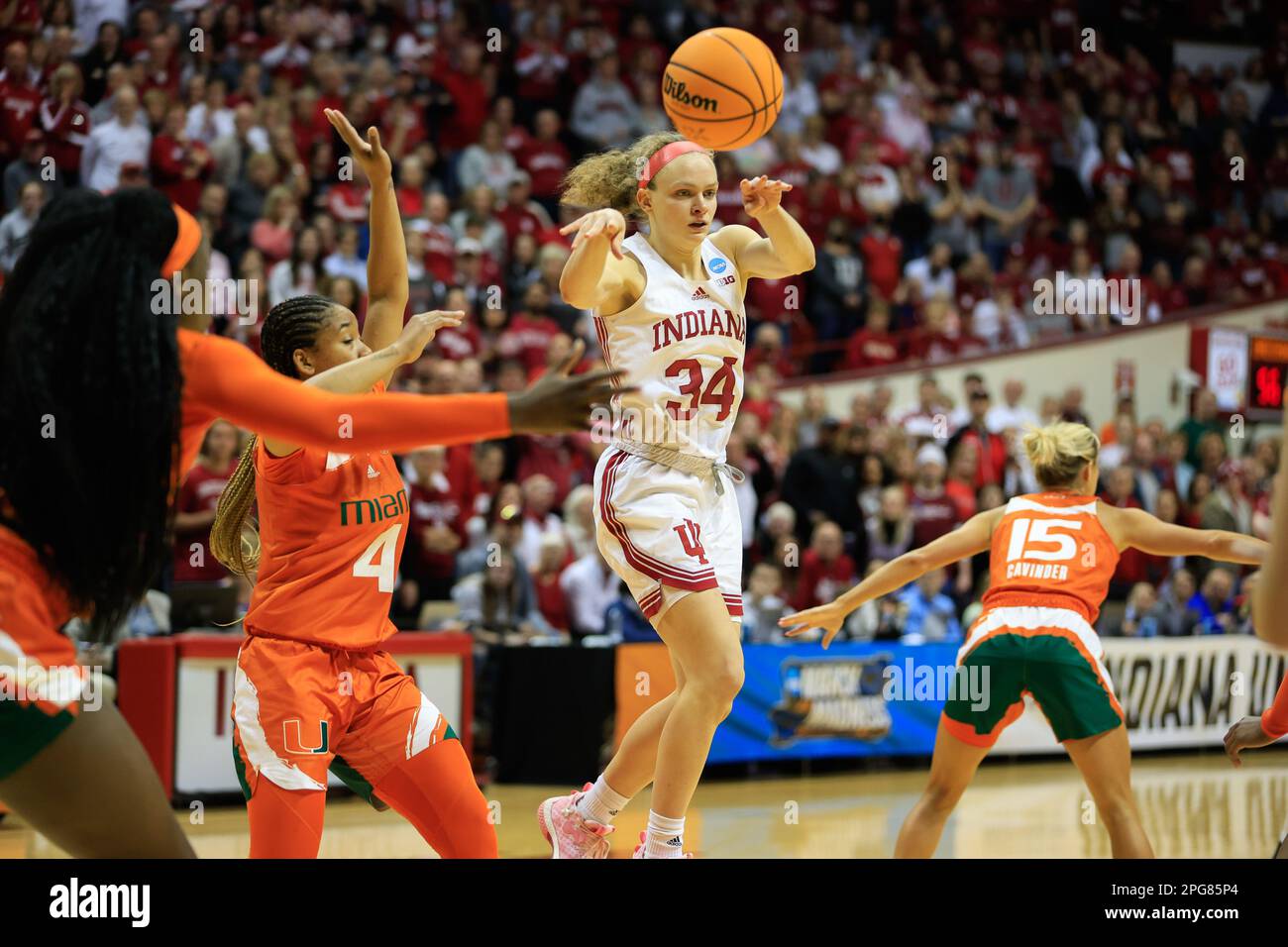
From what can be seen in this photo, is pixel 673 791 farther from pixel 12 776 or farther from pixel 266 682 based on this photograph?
pixel 12 776

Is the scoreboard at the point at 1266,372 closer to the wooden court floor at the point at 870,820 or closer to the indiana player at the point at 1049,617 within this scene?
the wooden court floor at the point at 870,820

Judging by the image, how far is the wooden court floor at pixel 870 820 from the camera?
23.5 feet

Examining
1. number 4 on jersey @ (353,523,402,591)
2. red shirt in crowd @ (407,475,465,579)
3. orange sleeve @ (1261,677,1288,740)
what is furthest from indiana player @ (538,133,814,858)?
red shirt in crowd @ (407,475,465,579)

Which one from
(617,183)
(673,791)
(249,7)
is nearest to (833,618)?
(673,791)

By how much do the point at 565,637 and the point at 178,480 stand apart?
23.8 ft

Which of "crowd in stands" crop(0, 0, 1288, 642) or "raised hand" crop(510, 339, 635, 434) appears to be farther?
"crowd in stands" crop(0, 0, 1288, 642)

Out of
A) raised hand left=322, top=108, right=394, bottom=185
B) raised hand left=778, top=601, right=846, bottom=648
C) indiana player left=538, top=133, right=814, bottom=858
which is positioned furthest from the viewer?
raised hand left=778, top=601, right=846, bottom=648

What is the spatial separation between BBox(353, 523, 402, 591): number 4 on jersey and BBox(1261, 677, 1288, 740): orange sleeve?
7.82 ft

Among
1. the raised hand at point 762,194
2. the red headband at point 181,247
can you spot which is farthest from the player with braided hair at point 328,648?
the raised hand at point 762,194

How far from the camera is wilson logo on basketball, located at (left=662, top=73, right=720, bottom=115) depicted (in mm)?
5125

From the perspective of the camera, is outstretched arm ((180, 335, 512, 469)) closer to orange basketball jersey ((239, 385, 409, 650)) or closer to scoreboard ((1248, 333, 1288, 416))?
orange basketball jersey ((239, 385, 409, 650))

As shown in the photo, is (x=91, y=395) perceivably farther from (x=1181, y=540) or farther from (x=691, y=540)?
(x=1181, y=540)

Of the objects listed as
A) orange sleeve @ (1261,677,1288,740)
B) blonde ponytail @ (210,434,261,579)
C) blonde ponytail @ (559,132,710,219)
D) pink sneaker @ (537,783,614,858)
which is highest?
blonde ponytail @ (559,132,710,219)

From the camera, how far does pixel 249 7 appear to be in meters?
13.9
